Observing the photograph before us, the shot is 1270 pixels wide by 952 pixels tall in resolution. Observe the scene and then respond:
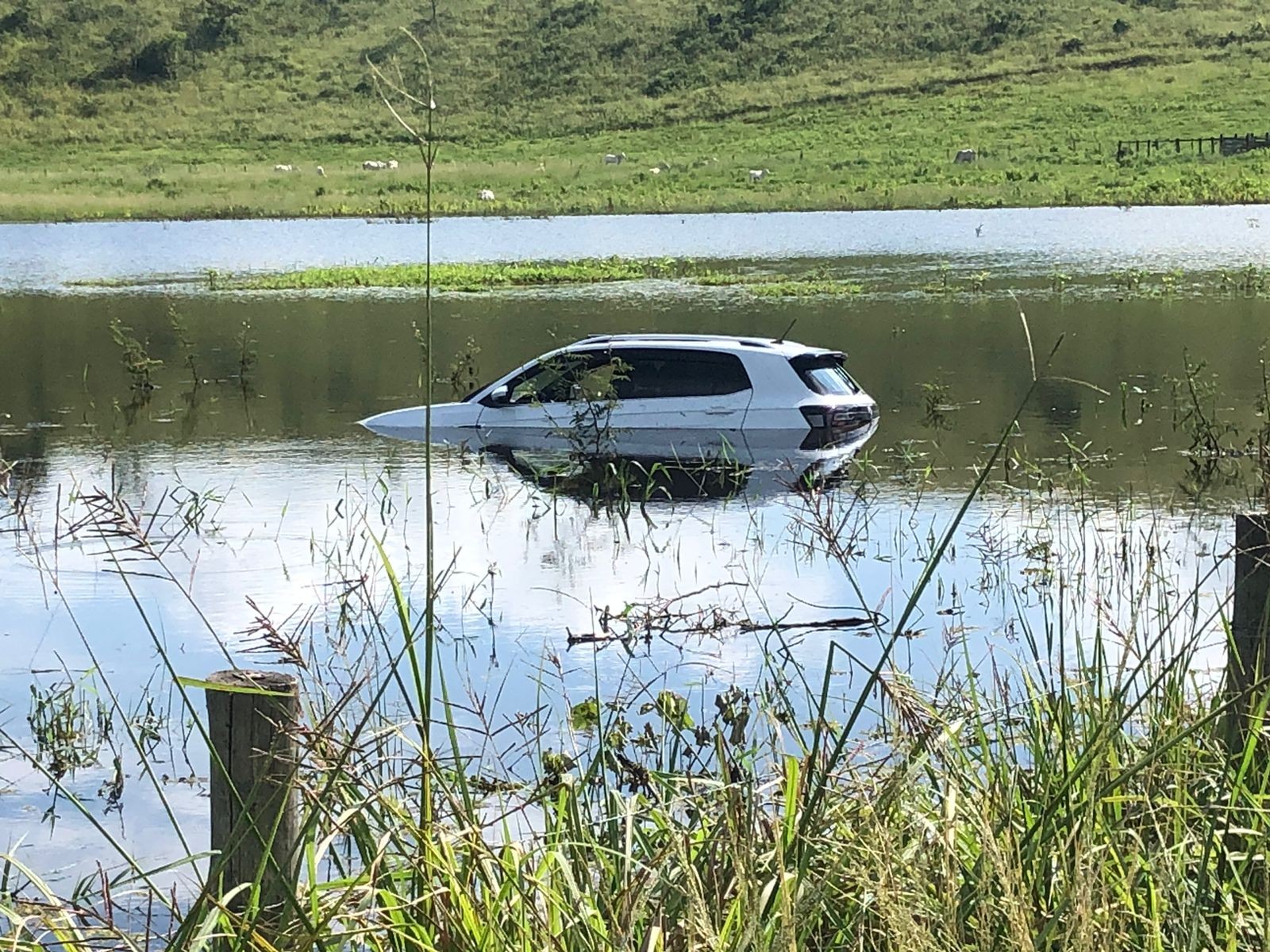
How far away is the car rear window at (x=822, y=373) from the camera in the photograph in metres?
18.7

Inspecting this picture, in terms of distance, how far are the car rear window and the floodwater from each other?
2.46ft

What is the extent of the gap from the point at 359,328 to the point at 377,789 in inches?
1160

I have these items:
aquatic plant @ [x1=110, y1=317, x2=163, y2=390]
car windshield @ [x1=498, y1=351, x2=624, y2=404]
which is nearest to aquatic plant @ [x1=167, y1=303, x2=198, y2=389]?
aquatic plant @ [x1=110, y1=317, x2=163, y2=390]

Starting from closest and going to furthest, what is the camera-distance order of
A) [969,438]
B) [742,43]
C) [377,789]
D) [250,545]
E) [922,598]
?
[377,789] < [922,598] < [250,545] < [969,438] < [742,43]

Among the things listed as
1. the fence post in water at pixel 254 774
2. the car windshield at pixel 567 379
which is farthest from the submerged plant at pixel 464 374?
the fence post in water at pixel 254 774

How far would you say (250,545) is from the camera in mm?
14227

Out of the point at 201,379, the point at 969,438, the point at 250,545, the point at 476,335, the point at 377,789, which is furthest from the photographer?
the point at 476,335

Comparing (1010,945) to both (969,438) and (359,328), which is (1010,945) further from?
(359,328)

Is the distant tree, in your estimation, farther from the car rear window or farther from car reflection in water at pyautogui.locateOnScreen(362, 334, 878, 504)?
the car rear window

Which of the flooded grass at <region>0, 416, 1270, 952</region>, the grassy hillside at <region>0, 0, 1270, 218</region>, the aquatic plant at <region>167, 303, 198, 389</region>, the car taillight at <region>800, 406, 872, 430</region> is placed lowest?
the aquatic plant at <region>167, 303, 198, 389</region>

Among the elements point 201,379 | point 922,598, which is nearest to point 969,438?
point 922,598

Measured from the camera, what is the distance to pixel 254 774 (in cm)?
443

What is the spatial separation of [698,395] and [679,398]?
21 cm

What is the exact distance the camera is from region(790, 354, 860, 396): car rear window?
18.7 meters
